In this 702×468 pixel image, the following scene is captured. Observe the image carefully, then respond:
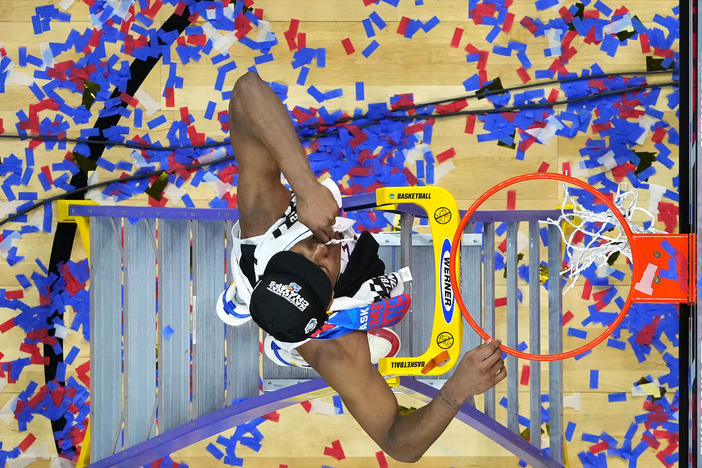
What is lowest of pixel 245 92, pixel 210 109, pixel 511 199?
pixel 511 199

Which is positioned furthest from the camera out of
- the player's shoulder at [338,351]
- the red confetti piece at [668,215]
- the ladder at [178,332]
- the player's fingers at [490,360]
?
the red confetti piece at [668,215]

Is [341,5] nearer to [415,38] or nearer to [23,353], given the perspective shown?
[415,38]

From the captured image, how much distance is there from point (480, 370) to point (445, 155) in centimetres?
Result: 122

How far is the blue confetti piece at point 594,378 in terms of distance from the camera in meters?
2.63

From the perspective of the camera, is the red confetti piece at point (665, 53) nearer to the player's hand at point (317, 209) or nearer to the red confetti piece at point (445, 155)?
the red confetti piece at point (445, 155)

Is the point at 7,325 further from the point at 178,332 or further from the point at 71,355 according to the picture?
the point at 178,332

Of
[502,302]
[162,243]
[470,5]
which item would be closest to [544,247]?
[502,302]

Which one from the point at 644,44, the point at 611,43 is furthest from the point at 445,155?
the point at 644,44

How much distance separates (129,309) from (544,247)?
159cm

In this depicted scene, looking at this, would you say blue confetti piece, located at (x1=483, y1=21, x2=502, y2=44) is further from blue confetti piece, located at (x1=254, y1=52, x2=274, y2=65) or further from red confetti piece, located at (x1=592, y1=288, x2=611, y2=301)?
red confetti piece, located at (x1=592, y1=288, x2=611, y2=301)

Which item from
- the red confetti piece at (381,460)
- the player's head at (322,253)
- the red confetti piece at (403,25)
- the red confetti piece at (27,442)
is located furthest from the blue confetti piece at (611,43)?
the red confetti piece at (27,442)

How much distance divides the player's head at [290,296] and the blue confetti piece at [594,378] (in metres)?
1.55

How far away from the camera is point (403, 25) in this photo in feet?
8.49

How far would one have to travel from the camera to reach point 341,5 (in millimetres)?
2600
